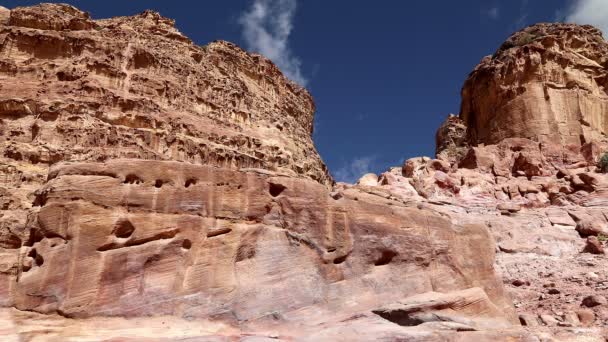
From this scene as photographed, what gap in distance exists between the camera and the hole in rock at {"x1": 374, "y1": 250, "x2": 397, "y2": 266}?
1421 centimetres

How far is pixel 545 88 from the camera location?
121 feet

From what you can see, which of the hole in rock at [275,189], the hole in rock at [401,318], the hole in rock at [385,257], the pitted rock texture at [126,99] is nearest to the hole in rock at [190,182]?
the hole in rock at [275,189]

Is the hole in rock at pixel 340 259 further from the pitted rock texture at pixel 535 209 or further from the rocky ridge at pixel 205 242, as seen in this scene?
the pitted rock texture at pixel 535 209

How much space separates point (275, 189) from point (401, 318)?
14.3ft

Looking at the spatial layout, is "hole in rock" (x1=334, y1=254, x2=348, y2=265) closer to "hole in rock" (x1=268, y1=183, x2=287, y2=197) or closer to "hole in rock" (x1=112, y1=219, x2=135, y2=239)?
"hole in rock" (x1=268, y1=183, x2=287, y2=197)

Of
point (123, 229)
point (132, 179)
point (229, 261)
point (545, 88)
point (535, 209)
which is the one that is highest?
point (545, 88)

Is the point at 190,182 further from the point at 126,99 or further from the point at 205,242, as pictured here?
the point at 126,99

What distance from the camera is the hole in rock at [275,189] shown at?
46.3 feet

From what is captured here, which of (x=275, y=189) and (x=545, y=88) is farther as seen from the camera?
(x=545, y=88)

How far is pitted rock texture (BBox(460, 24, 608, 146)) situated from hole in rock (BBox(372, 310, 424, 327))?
2608 centimetres

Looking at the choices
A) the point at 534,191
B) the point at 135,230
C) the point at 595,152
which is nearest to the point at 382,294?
the point at 135,230

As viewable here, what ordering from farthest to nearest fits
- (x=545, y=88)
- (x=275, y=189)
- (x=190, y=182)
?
(x=545, y=88), (x=275, y=189), (x=190, y=182)

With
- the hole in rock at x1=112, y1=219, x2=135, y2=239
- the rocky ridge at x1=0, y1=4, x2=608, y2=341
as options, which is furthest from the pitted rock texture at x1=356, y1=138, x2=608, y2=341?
the hole in rock at x1=112, y1=219, x2=135, y2=239

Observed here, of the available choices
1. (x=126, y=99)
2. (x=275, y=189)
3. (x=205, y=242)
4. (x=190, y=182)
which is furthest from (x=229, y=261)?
(x=126, y=99)
